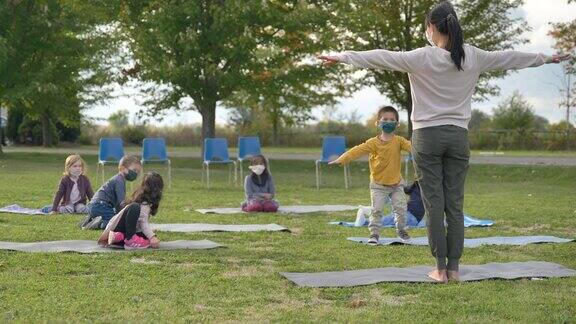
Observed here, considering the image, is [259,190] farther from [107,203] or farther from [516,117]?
[516,117]

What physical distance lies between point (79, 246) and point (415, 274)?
3.16m

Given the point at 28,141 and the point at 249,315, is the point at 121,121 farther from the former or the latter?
the point at 249,315

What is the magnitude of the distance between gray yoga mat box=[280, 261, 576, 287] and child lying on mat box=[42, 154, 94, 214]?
5.74 m

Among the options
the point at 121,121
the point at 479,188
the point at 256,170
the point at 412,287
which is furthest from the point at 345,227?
the point at 121,121

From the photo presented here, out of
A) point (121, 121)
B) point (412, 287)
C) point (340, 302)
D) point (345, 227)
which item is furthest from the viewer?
point (121, 121)

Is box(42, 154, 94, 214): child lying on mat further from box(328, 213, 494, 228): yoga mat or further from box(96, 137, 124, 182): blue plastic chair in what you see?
box(96, 137, 124, 182): blue plastic chair

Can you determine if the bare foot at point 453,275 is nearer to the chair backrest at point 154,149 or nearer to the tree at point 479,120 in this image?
the chair backrest at point 154,149

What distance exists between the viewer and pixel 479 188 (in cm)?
1795

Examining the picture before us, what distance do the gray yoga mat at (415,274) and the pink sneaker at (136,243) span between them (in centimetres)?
190

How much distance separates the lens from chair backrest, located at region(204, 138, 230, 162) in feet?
60.3

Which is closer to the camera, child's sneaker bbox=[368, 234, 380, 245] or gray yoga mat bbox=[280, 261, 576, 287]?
gray yoga mat bbox=[280, 261, 576, 287]

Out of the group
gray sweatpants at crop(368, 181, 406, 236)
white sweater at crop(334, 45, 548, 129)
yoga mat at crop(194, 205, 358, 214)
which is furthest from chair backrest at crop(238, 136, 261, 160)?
white sweater at crop(334, 45, 548, 129)

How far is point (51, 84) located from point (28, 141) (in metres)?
17.0

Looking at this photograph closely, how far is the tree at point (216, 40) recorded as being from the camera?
79.3ft
